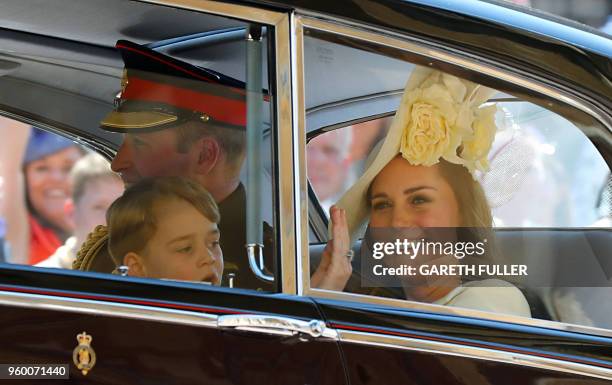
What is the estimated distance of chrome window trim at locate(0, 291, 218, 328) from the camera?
6.66 ft

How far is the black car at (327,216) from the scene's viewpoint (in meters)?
2.05

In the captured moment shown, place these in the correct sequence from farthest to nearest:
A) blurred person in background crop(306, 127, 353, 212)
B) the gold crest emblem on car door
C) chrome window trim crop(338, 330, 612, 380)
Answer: blurred person in background crop(306, 127, 353, 212) < chrome window trim crop(338, 330, 612, 380) < the gold crest emblem on car door

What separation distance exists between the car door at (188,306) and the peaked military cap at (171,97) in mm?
39

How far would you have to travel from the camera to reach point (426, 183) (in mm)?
2320

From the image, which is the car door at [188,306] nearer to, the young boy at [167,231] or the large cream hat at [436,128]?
the young boy at [167,231]

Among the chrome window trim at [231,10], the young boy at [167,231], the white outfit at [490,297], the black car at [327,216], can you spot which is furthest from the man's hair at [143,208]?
the white outfit at [490,297]

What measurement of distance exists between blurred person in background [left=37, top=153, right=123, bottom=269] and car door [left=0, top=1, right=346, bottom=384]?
56 mm

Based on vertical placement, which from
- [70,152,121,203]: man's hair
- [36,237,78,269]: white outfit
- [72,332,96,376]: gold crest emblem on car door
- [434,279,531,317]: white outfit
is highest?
[70,152,121,203]: man's hair

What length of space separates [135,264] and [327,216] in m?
0.44

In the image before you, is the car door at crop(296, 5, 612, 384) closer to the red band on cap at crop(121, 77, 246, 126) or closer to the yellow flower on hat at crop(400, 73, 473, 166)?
the yellow flower on hat at crop(400, 73, 473, 166)

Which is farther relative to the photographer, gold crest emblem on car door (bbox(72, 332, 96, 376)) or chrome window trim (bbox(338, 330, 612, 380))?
chrome window trim (bbox(338, 330, 612, 380))

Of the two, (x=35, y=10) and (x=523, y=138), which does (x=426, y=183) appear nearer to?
(x=523, y=138)

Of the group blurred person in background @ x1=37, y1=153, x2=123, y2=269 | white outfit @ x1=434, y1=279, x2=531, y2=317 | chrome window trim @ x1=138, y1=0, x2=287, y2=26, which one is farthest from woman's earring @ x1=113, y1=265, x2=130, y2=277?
white outfit @ x1=434, y1=279, x2=531, y2=317

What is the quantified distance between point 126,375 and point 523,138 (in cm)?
103
